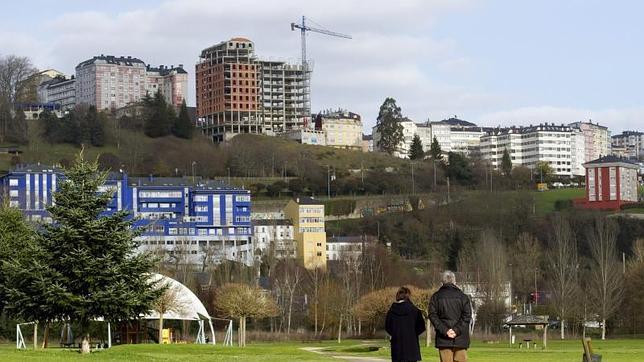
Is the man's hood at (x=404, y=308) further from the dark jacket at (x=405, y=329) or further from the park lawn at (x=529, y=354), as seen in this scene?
the park lawn at (x=529, y=354)

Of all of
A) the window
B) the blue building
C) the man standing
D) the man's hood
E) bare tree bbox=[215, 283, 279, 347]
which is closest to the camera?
the man standing

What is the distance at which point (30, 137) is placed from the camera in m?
179

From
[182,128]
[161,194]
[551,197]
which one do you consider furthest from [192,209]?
[551,197]

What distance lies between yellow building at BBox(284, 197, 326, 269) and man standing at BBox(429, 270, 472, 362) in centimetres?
12161

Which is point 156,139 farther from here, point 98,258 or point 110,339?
point 98,258

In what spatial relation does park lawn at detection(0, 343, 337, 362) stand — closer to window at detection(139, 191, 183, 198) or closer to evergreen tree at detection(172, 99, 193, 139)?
window at detection(139, 191, 183, 198)

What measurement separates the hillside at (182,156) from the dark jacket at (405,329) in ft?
479

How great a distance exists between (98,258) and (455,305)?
2388cm

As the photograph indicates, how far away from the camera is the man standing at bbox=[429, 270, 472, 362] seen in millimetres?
20406

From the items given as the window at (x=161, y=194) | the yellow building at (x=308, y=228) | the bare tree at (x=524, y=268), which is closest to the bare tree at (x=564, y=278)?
the bare tree at (x=524, y=268)

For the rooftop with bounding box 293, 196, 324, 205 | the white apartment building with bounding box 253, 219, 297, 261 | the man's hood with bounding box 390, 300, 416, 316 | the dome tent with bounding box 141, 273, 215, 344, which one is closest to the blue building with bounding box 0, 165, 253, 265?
the white apartment building with bounding box 253, 219, 297, 261

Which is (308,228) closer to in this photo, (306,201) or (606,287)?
(306,201)

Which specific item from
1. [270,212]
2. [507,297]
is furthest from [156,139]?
[507,297]

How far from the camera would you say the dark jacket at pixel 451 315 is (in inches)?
804
